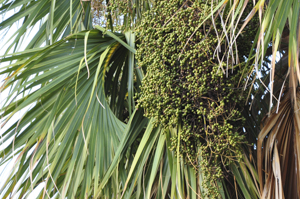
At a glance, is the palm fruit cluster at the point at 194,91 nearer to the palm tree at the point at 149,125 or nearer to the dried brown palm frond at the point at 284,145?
the palm tree at the point at 149,125

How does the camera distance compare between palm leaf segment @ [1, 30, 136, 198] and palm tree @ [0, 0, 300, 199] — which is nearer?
palm tree @ [0, 0, 300, 199]

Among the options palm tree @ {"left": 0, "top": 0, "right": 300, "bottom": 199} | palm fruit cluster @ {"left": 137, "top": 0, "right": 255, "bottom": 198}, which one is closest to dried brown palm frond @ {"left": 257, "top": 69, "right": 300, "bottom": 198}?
palm tree @ {"left": 0, "top": 0, "right": 300, "bottom": 199}

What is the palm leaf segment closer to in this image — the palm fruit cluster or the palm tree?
the palm tree

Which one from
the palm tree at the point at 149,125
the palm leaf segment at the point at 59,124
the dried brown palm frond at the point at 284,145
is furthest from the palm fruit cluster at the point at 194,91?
the palm leaf segment at the point at 59,124

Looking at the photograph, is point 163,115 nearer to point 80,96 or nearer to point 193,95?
point 193,95

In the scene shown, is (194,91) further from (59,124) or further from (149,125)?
(59,124)

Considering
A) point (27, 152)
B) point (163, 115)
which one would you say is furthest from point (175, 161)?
point (27, 152)

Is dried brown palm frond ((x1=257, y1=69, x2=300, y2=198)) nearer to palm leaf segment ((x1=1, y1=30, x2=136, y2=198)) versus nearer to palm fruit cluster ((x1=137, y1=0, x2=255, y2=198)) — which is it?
palm fruit cluster ((x1=137, y1=0, x2=255, y2=198))

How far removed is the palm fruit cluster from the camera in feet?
4.29

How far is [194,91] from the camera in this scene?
1.31 metres

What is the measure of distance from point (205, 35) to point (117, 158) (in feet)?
2.01

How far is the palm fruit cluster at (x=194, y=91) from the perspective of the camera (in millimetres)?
1308

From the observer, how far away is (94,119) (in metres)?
1.55

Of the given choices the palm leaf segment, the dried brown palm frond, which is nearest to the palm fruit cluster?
the dried brown palm frond
